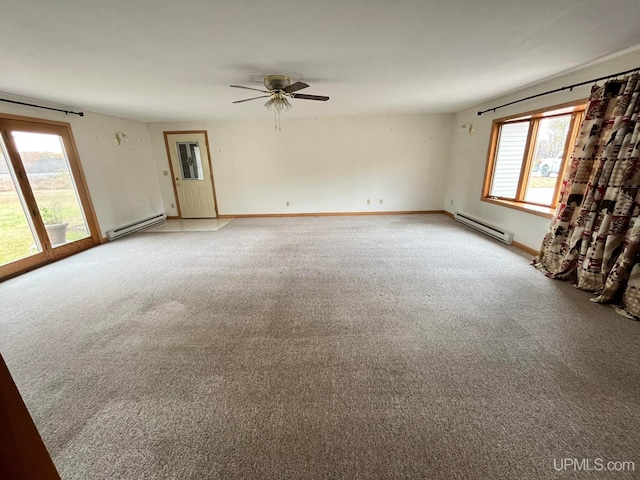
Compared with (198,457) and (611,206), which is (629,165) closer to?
(611,206)

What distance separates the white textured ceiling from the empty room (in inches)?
1.1

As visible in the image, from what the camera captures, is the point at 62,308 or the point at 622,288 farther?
the point at 62,308

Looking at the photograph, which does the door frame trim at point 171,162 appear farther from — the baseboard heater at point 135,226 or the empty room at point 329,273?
the empty room at point 329,273

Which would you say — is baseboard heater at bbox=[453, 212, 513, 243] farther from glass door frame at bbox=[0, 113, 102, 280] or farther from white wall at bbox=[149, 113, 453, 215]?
glass door frame at bbox=[0, 113, 102, 280]

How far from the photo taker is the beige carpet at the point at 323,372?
123 centimetres

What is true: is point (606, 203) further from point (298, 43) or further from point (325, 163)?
point (325, 163)

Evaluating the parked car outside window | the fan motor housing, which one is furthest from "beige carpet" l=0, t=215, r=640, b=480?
the fan motor housing

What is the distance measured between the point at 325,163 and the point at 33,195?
16.4 ft

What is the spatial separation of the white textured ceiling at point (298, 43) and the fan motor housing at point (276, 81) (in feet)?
0.29

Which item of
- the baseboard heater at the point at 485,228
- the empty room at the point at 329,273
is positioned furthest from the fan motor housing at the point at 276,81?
the baseboard heater at the point at 485,228

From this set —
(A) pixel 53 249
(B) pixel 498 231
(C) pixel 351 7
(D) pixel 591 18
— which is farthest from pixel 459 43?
(A) pixel 53 249

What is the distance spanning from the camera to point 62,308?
8.37ft

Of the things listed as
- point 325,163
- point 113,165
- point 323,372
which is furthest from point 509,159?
point 113,165

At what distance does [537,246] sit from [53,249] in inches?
278
